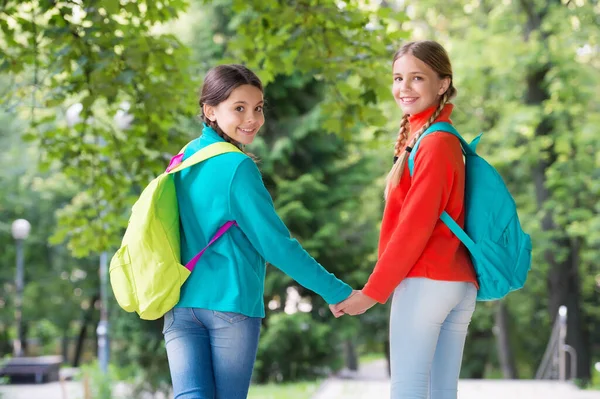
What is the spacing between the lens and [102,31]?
5.91 meters

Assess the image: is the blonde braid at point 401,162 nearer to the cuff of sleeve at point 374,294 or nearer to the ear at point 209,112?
the cuff of sleeve at point 374,294

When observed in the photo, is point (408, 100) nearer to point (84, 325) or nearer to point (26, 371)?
point (26, 371)

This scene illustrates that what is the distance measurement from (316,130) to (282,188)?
1.33m

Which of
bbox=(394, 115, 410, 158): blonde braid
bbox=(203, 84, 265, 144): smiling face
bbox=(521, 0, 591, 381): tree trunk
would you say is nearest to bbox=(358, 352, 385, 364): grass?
bbox=(521, 0, 591, 381): tree trunk

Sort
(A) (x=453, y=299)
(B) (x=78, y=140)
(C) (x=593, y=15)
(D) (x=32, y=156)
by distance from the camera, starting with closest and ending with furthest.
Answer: (A) (x=453, y=299)
(B) (x=78, y=140)
(C) (x=593, y=15)
(D) (x=32, y=156)

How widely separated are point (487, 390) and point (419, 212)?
9636mm

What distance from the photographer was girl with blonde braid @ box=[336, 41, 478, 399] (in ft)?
10.2

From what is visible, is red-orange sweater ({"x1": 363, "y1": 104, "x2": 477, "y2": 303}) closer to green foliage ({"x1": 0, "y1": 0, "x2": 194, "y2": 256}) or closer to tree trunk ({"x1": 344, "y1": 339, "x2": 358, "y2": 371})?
green foliage ({"x1": 0, "y1": 0, "x2": 194, "y2": 256})

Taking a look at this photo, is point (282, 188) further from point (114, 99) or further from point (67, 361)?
point (67, 361)

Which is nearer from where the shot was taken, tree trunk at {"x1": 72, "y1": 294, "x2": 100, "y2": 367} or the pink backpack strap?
the pink backpack strap

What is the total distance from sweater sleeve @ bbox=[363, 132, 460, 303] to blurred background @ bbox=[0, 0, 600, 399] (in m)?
2.81

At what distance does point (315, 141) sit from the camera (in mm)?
18312

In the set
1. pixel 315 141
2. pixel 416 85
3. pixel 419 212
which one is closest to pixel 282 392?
pixel 315 141

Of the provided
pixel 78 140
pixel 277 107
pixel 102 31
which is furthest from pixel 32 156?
pixel 102 31
